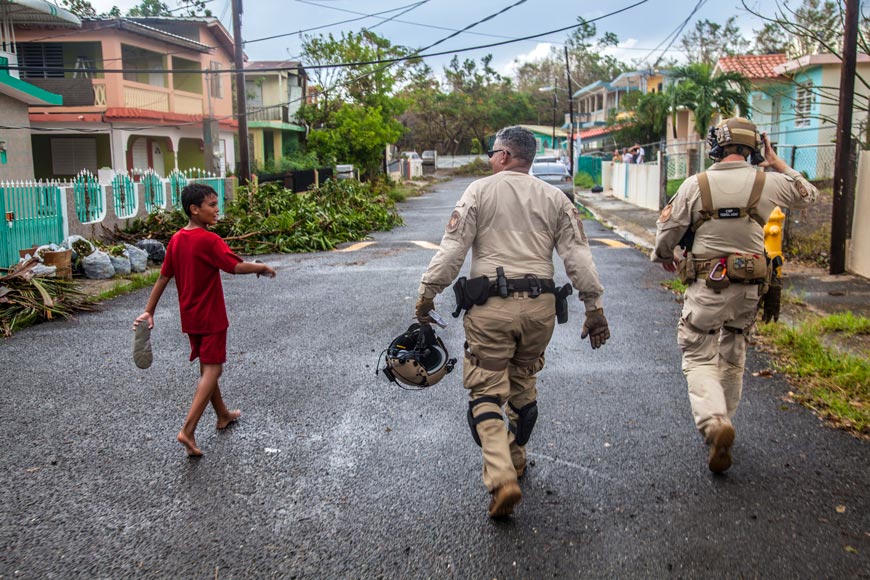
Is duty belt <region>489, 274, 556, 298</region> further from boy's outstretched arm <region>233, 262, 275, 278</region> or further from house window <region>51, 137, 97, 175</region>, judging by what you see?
house window <region>51, 137, 97, 175</region>

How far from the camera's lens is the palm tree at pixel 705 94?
2789 centimetres

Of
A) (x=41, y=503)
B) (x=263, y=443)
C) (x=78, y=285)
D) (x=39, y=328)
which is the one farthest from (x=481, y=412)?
(x=78, y=285)

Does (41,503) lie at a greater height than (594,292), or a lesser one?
lesser

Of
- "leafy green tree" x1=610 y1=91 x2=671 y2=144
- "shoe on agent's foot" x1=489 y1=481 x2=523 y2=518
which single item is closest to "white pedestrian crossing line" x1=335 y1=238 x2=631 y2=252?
"shoe on agent's foot" x1=489 y1=481 x2=523 y2=518

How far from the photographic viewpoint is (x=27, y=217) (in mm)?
12508

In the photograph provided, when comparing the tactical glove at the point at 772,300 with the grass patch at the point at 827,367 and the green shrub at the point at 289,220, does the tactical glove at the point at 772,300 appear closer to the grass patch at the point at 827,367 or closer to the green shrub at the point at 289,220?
the grass patch at the point at 827,367

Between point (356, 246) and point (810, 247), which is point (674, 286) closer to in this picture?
point (810, 247)

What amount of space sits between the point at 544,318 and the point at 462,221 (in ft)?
2.07

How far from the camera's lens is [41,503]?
411 centimetres

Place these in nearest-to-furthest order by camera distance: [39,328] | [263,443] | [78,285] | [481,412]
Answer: [481,412], [263,443], [39,328], [78,285]

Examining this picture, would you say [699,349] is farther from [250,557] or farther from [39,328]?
[39,328]

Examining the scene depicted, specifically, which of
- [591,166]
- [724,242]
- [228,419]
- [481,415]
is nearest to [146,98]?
[228,419]

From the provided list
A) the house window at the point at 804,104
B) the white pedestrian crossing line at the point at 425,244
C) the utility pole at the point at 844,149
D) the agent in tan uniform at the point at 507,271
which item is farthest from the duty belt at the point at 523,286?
the white pedestrian crossing line at the point at 425,244

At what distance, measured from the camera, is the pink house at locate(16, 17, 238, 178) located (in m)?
23.9
